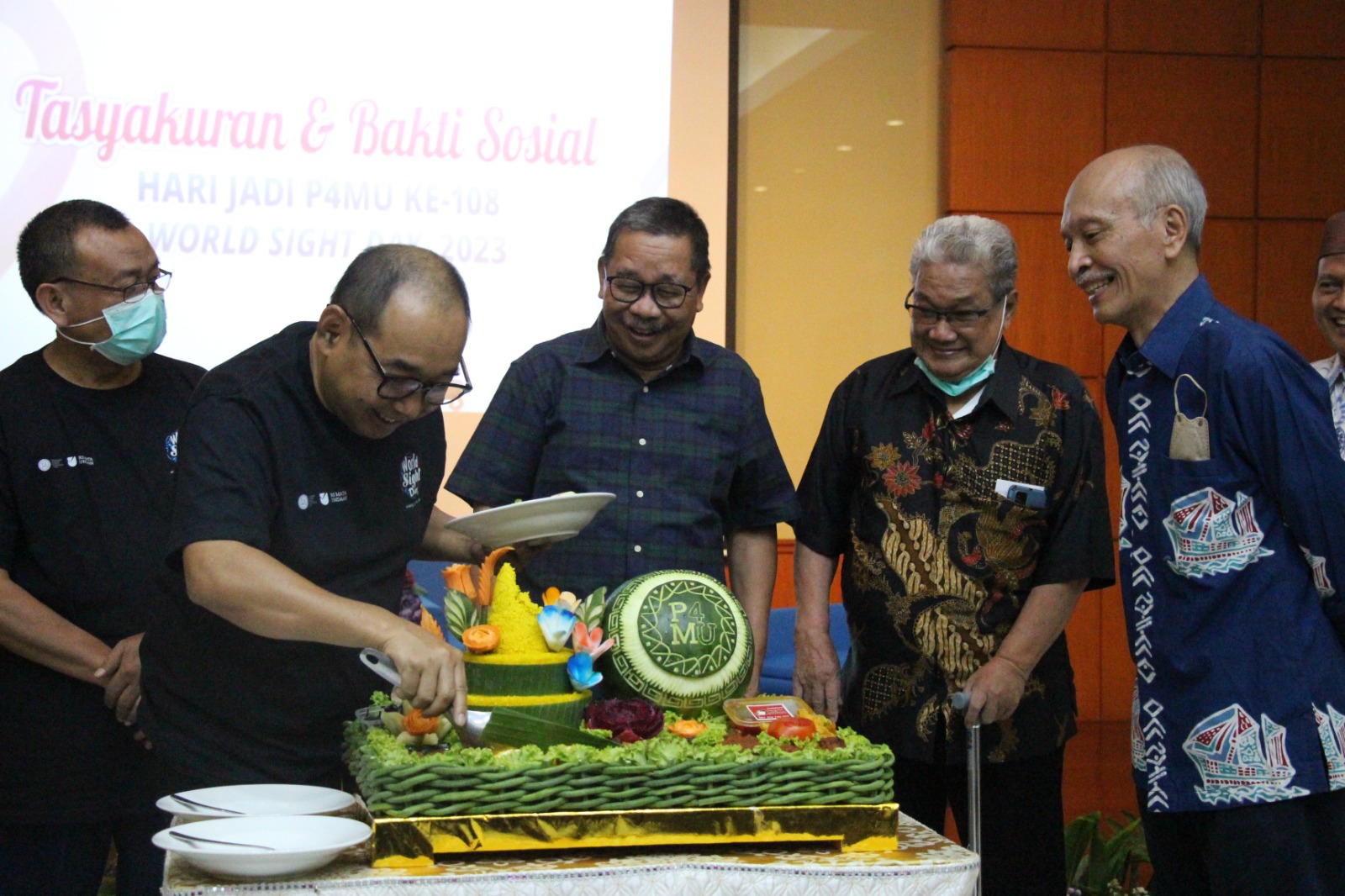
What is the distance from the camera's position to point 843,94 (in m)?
5.32

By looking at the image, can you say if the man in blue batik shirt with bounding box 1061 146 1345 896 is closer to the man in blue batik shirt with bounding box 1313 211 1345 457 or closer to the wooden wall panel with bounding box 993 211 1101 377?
the man in blue batik shirt with bounding box 1313 211 1345 457

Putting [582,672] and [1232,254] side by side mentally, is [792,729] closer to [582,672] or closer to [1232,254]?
[582,672]

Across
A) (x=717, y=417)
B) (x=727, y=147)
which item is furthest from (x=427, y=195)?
(x=717, y=417)

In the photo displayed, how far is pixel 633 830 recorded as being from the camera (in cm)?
149

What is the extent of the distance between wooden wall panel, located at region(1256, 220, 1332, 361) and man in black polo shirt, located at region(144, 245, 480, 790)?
4.68 meters

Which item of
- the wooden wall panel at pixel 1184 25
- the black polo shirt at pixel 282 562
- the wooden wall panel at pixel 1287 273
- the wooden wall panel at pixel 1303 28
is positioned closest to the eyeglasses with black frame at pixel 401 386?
the black polo shirt at pixel 282 562

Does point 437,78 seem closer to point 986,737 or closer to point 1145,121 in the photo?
point 1145,121

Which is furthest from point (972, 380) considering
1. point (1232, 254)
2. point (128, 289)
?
point (1232, 254)

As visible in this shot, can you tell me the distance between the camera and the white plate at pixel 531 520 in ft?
5.55

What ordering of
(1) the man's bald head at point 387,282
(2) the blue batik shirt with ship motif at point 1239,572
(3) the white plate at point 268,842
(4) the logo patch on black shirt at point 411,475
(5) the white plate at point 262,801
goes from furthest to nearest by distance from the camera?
(4) the logo patch on black shirt at point 411,475, (2) the blue batik shirt with ship motif at point 1239,572, (1) the man's bald head at point 387,282, (5) the white plate at point 262,801, (3) the white plate at point 268,842

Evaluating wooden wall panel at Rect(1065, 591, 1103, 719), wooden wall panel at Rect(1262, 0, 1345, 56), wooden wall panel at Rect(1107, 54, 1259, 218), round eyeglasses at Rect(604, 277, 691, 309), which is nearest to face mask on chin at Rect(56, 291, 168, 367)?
round eyeglasses at Rect(604, 277, 691, 309)

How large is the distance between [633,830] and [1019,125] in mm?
4374

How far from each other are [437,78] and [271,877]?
3.62m

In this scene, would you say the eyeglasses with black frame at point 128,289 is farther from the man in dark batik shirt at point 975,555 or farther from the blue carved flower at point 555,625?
the man in dark batik shirt at point 975,555
